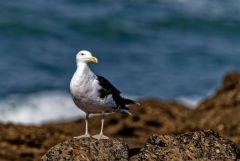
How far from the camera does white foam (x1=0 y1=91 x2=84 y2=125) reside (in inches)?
1253

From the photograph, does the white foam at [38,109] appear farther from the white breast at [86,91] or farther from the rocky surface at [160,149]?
the rocky surface at [160,149]

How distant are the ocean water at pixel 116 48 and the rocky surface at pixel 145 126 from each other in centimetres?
981

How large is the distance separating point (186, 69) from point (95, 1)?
1548 centimetres

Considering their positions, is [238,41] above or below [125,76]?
above

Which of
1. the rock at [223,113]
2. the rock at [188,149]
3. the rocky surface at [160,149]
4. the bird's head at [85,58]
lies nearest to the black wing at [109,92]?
the bird's head at [85,58]

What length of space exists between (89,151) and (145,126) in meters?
10.4

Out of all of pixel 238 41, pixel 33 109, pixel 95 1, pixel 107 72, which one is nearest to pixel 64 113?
pixel 33 109

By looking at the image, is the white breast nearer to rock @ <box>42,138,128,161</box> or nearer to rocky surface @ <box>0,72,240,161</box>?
rock @ <box>42,138,128,161</box>

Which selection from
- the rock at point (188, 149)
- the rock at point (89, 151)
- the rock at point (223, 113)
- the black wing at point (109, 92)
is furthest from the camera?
the rock at point (223, 113)

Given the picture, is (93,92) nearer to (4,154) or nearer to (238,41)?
(4,154)

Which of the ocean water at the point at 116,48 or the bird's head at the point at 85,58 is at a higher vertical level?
the ocean water at the point at 116,48

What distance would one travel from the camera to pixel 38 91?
37.0 m

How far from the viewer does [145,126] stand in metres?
20.4

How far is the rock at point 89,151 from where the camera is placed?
1002 cm
